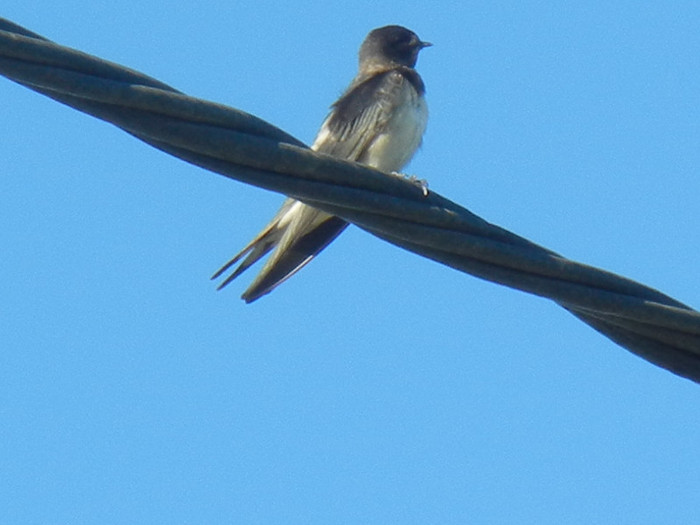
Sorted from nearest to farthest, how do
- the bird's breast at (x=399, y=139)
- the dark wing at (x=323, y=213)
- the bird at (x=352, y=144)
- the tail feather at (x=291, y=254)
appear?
the tail feather at (x=291, y=254)
the dark wing at (x=323, y=213)
the bird at (x=352, y=144)
the bird's breast at (x=399, y=139)

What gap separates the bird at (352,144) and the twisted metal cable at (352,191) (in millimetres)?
2169

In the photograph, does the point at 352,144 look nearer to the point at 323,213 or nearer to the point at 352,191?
the point at 323,213

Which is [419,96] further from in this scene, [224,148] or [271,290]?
[224,148]

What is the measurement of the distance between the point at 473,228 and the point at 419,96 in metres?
4.15

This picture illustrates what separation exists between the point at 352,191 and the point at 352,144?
386cm

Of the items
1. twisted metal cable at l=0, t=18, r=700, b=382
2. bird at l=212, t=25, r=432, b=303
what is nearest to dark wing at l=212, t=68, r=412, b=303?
bird at l=212, t=25, r=432, b=303

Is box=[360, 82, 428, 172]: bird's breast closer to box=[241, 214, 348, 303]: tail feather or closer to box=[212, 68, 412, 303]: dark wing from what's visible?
box=[212, 68, 412, 303]: dark wing

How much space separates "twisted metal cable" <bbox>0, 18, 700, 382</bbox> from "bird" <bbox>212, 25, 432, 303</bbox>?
2169 millimetres

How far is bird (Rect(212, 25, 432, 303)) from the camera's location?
18.6 ft

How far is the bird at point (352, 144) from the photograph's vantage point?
5660 millimetres

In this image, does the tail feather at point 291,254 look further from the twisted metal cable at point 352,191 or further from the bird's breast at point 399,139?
the twisted metal cable at point 352,191

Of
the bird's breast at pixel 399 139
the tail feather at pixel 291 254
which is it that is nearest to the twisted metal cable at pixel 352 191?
the tail feather at pixel 291 254

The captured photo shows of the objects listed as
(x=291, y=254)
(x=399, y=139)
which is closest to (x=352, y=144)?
(x=399, y=139)

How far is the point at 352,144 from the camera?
22.7 ft
